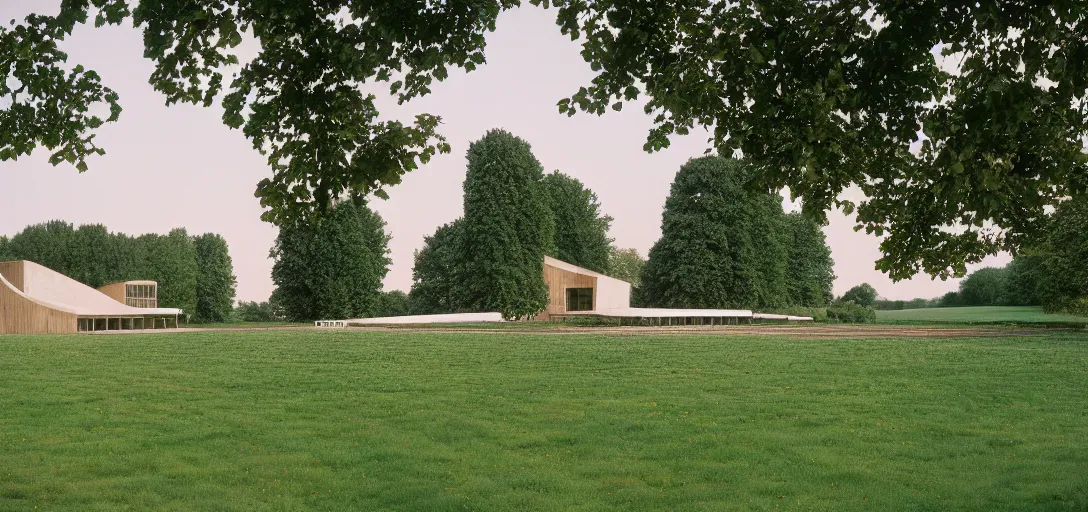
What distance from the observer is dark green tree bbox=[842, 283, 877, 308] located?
90.1m

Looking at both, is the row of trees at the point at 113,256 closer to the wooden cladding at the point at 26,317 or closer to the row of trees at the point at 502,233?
the wooden cladding at the point at 26,317

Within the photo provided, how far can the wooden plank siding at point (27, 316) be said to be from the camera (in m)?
39.8

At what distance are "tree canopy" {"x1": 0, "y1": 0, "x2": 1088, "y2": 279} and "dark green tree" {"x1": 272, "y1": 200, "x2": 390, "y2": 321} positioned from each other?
154ft

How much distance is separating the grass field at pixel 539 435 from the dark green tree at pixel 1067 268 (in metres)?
14.6

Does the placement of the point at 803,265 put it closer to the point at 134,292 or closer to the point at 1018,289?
the point at 1018,289

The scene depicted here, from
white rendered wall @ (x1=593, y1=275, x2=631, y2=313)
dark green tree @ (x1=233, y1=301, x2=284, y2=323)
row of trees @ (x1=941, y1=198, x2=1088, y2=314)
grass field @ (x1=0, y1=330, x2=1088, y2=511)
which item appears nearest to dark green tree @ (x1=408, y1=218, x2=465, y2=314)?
white rendered wall @ (x1=593, y1=275, x2=631, y2=313)

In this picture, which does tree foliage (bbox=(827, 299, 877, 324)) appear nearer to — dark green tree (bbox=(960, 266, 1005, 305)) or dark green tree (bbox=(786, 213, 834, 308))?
dark green tree (bbox=(786, 213, 834, 308))

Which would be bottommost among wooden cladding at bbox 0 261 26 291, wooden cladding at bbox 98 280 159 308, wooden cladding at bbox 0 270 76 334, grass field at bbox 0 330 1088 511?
grass field at bbox 0 330 1088 511

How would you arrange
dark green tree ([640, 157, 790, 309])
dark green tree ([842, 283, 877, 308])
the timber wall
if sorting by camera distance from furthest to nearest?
dark green tree ([842, 283, 877, 308]), dark green tree ([640, 157, 790, 309]), the timber wall

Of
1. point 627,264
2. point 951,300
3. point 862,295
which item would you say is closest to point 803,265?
point 627,264

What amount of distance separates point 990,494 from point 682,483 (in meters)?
3.07

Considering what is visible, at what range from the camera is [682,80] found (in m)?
8.91

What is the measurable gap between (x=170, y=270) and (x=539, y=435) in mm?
67231

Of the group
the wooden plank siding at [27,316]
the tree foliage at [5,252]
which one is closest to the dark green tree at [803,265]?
the wooden plank siding at [27,316]
